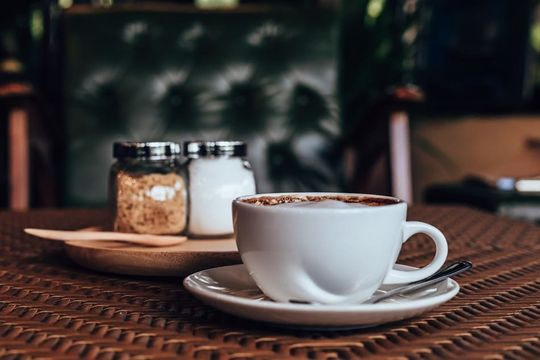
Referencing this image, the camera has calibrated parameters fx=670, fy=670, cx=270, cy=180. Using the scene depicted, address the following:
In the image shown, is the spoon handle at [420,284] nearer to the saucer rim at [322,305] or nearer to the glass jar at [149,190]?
the saucer rim at [322,305]

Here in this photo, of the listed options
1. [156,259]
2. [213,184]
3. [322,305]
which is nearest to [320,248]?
[322,305]

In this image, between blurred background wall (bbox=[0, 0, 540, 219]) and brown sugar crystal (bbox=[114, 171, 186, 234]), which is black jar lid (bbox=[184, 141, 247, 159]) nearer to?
brown sugar crystal (bbox=[114, 171, 186, 234])

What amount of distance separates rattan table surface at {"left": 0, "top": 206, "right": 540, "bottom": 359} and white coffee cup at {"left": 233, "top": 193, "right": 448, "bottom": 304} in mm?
26

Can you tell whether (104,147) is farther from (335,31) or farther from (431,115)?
(431,115)

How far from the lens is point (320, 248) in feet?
1.12

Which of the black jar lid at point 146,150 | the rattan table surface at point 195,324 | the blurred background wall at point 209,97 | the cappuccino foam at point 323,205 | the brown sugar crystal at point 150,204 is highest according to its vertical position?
the blurred background wall at point 209,97

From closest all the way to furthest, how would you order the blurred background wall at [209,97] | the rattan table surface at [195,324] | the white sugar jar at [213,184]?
the rattan table surface at [195,324] < the white sugar jar at [213,184] < the blurred background wall at [209,97]

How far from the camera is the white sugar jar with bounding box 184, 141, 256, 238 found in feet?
1.88

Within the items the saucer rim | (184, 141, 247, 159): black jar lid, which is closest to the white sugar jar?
(184, 141, 247, 159): black jar lid

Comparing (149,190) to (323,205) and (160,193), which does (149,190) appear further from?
(323,205)

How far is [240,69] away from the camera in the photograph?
1375mm

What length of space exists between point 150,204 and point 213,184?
6 cm

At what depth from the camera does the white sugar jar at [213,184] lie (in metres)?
0.57

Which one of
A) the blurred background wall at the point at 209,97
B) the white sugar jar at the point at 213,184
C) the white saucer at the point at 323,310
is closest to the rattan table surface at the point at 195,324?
the white saucer at the point at 323,310
